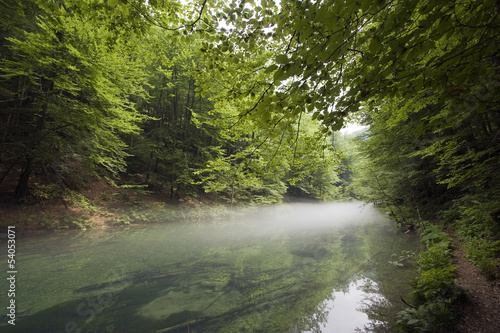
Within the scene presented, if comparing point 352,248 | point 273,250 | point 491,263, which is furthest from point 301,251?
point 491,263

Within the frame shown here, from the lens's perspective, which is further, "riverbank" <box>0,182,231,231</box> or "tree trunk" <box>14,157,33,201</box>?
"tree trunk" <box>14,157,33,201</box>

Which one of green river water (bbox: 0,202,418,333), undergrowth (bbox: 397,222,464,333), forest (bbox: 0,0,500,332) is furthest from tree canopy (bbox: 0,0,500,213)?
green river water (bbox: 0,202,418,333)

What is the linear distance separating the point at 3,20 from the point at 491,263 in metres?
18.3

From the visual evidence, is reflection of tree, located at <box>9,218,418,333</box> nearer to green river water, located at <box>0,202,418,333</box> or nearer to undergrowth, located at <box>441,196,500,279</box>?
green river water, located at <box>0,202,418,333</box>

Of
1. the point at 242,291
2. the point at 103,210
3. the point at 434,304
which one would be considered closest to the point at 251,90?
the point at 434,304

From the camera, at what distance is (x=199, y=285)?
543 cm

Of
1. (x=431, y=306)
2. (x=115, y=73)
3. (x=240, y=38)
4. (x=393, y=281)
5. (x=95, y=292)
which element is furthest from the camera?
(x=115, y=73)

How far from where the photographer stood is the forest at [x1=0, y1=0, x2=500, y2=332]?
1.66 metres

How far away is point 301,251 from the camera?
8695mm

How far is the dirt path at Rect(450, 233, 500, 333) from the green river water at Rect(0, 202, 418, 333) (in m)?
1.06

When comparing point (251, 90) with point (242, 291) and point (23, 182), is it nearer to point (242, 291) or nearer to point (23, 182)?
point (242, 291)

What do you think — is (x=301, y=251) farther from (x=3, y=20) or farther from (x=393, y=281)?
(x=3, y=20)

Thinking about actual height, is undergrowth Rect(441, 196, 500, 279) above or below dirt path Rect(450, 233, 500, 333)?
above

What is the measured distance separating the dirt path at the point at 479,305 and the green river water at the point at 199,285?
3.49ft
